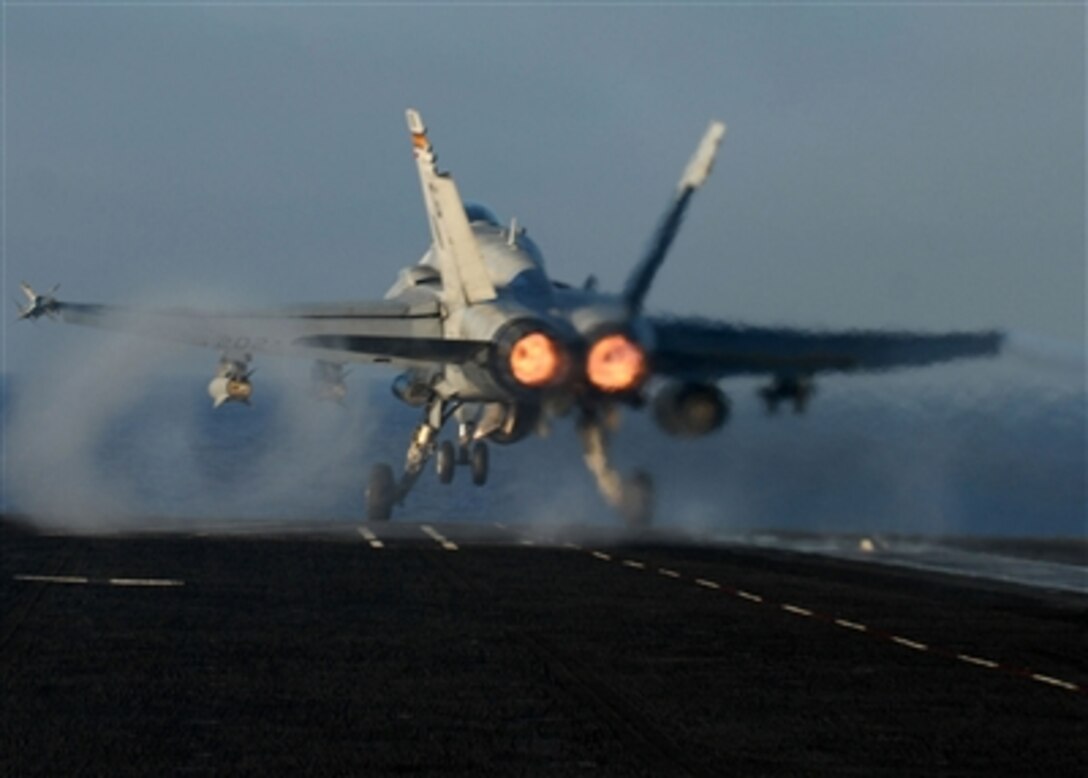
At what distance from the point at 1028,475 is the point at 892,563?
32.6 metres

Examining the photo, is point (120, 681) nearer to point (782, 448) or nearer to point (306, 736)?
point (306, 736)

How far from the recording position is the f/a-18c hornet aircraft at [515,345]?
4047cm

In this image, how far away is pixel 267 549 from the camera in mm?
38469

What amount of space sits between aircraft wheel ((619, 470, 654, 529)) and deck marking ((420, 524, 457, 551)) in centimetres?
452

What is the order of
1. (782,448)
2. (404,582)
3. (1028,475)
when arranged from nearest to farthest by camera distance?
(404,582) < (782,448) < (1028,475)

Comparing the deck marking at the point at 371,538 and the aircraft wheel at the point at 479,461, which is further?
the aircraft wheel at the point at 479,461

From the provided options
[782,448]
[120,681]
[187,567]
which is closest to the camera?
[120,681]

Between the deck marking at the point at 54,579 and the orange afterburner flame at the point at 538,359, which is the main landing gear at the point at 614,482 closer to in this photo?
the orange afterburner flame at the point at 538,359

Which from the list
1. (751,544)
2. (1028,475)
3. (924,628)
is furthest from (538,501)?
(924,628)

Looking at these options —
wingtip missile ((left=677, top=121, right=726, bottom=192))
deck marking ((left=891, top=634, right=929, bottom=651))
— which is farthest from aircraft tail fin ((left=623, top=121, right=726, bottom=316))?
deck marking ((left=891, top=634, right=929, bottom=651))

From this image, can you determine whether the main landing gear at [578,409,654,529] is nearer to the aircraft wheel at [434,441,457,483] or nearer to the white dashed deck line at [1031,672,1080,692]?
the aircraft wheel at [434,441,457,483]

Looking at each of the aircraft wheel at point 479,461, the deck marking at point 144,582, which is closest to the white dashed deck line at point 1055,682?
the deck marking at point 144,582

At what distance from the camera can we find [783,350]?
Result: 144ft

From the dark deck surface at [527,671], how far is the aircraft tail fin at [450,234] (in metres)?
10.6
